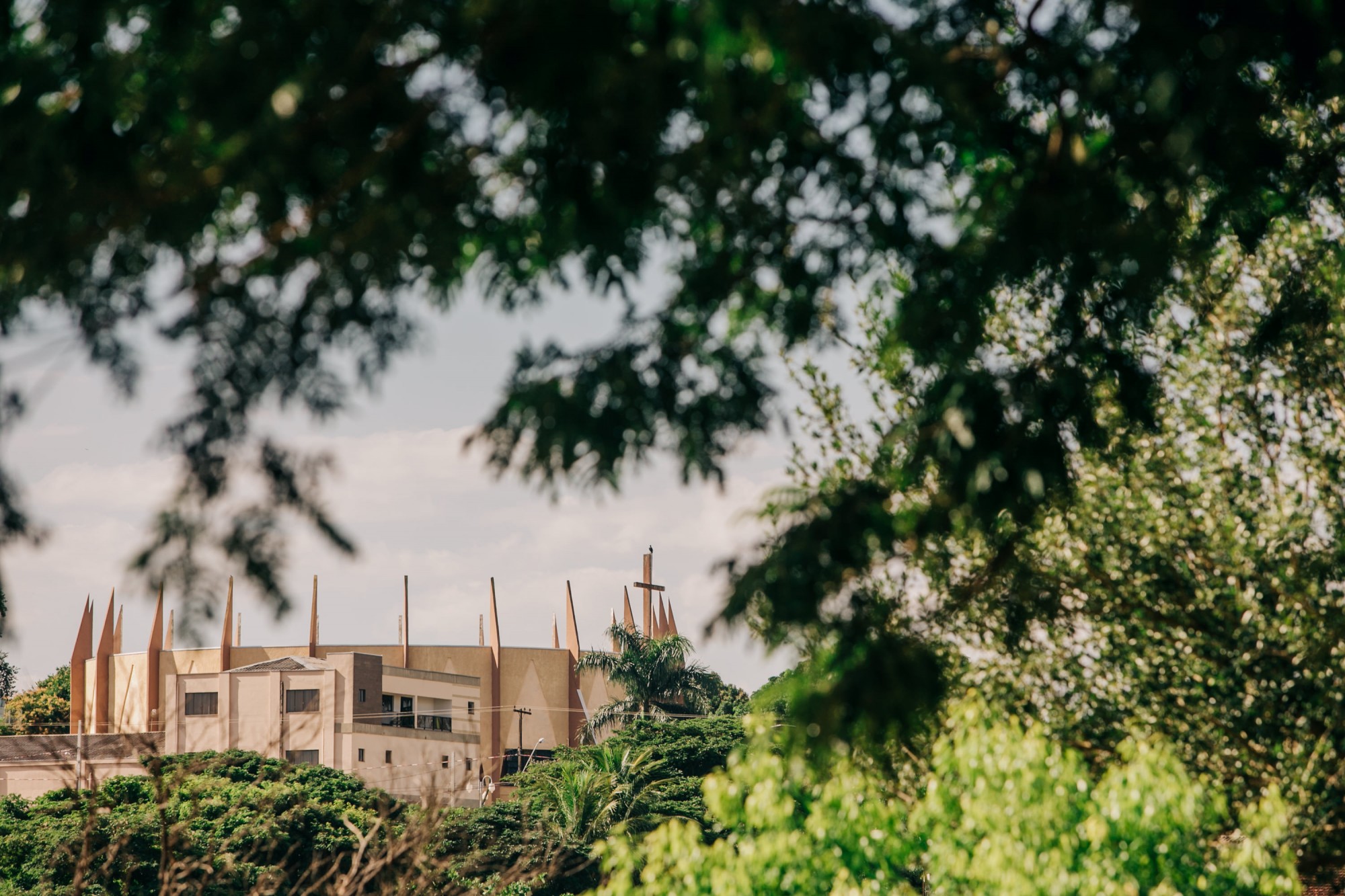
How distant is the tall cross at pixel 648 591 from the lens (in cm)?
7606

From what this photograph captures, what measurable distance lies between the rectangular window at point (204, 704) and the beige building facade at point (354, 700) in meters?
0.06

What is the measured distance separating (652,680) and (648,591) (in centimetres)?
1896

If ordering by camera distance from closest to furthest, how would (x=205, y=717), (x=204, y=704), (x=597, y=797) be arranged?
(x=597, y=797) < (x=205, y=717) < (x=204, y=704)

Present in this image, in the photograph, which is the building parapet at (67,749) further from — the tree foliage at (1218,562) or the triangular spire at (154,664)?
the tree foliage at (1218,562)

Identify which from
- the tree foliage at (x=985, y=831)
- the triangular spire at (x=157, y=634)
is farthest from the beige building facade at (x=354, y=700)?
the tree foliage at (x=985, y=831)

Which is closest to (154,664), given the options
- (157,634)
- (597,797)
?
(157,634)

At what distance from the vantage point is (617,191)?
3.94 metres

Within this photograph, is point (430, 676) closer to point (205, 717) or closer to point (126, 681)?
point (205, 717)

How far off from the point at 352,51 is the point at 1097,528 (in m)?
8.14

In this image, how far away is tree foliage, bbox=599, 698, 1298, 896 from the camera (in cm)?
1002

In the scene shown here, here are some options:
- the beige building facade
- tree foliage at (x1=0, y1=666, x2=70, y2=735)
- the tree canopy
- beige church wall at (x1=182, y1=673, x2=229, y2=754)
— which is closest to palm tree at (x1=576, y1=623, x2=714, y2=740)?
the beige building facade

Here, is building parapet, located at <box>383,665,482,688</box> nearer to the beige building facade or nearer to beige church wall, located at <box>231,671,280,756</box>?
the beige building facade

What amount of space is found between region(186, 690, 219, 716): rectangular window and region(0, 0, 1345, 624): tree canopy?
55782 millimetres

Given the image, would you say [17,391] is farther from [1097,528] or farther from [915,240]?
[1097,528]
